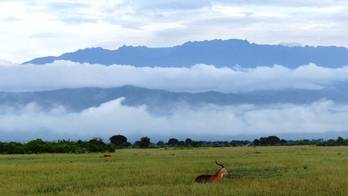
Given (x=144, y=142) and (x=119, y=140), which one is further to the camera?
(x=119, y=140)

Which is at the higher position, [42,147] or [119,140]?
[119,140]

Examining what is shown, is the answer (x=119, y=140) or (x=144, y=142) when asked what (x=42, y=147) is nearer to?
(x=144, y=142)

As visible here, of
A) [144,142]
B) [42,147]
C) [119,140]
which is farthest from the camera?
[119,140]

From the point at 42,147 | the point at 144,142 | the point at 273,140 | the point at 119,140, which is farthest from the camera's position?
the point at 273,140

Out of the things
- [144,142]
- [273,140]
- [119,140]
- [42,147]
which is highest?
[119,140]

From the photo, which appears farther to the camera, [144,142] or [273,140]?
[273,140]

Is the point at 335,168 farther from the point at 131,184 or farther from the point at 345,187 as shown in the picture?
the point at 131,184

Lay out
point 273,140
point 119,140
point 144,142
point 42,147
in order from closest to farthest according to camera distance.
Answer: point 42,147
point 144,142
point 119,140
point 273,140

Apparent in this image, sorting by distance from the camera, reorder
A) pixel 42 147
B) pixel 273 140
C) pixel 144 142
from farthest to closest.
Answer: pixel 273 140, pixel 144 142, pixel 42 147

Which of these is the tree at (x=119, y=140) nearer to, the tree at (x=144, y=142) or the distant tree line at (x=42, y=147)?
the tree at (x=144, y=142)

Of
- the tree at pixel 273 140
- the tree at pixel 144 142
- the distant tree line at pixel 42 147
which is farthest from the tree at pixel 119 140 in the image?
the distant tree line at pixel 42 147

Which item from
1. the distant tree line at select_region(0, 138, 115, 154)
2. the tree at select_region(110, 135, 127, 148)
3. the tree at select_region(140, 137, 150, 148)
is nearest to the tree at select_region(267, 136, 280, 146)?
the tree at select_region(140, 137, 150, 148)

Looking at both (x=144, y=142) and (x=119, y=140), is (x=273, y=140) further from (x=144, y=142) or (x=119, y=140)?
(x=119, y=140)

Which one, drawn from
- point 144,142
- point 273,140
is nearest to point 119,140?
point 144,142
